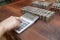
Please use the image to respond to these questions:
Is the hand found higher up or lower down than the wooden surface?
higher up

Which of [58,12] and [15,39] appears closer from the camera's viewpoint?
[15,39]

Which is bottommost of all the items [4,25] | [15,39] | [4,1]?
[4,1]

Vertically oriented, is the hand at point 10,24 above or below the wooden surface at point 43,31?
above

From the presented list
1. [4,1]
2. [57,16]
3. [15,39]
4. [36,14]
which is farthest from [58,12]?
[4,1]

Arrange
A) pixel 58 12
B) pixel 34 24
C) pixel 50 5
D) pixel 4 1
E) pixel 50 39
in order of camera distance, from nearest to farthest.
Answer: pixel 50 39
pixel 34 24
pixel 58 12
pixel 50 5
pixel 4 1

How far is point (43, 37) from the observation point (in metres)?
0.56

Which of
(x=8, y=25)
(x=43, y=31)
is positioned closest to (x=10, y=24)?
(x=8, y=25)

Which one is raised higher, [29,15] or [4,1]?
[29,15]

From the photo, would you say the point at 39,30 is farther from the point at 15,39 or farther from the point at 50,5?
the point at 50,5

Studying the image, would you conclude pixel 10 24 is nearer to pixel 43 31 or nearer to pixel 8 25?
pixel 8 25

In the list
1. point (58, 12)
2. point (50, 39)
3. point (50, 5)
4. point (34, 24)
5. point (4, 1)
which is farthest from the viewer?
point (4, 1)

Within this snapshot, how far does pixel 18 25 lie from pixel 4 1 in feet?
4.86

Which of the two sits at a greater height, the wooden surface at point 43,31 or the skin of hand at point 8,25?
the skin of hand at point 8,25

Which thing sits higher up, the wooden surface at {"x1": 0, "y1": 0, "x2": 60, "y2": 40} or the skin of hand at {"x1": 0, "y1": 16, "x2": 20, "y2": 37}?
the skin of hand at {"x1": 0, "y1": 16, "x2": 20, "y2": 37}
